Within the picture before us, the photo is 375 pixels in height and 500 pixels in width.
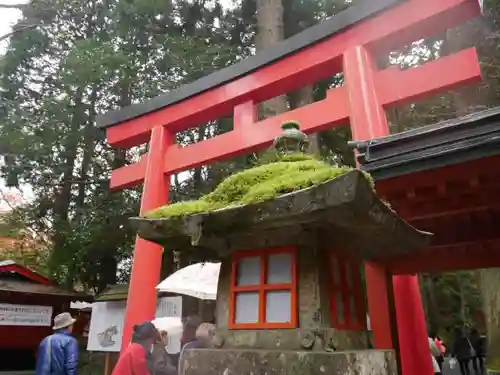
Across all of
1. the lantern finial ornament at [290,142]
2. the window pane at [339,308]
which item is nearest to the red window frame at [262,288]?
the window pane at [339,308]

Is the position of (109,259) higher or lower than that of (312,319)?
higher

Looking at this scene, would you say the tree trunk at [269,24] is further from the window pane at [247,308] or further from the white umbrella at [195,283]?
the window pane at [247,308]

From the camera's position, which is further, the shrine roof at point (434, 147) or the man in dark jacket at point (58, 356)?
the man in dark jacket at point (58, 356)

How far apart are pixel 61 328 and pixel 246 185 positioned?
2.92 m

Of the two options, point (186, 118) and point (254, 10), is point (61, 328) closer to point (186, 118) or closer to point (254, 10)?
point (186, 118)

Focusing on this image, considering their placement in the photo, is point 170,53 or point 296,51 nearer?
point 296,51

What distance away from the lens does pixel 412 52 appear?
10945 mm

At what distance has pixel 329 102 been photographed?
572 centimetres

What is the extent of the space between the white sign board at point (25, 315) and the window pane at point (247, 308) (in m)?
7.38

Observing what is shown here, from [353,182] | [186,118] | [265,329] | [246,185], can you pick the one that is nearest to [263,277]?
[265,329]

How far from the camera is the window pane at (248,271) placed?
3.02m

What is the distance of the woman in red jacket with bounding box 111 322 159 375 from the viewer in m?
3.39

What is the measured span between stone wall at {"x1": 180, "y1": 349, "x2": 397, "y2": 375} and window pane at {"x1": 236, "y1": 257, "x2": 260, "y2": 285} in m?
0.46

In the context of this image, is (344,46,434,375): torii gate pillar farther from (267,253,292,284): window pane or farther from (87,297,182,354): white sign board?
(87,297,182,354): white sign board
